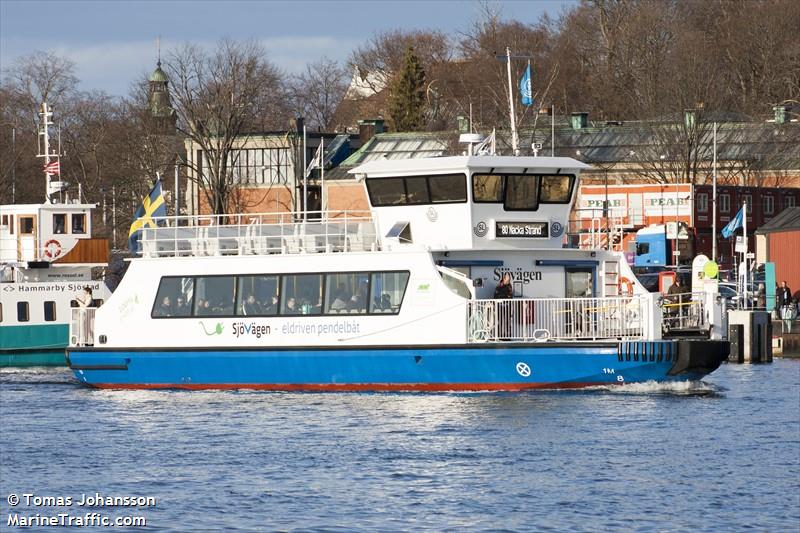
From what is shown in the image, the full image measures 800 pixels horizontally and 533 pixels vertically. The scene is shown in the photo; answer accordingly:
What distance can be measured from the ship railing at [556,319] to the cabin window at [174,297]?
7413mm

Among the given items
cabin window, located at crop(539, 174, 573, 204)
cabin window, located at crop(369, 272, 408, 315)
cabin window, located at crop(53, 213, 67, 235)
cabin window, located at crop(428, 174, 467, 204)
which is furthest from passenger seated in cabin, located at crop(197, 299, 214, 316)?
cabin window, located at crop(53, 213, 67, 235)

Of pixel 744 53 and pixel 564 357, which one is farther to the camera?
pixel 744 53

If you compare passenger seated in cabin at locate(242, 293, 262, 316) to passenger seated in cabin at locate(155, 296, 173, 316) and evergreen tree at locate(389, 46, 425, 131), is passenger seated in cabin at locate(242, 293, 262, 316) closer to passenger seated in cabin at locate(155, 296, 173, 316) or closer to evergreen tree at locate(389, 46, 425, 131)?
passenger seated in cabin at locate(155, 296, 173, 316)

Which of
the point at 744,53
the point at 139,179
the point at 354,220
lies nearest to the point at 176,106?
the point at 139,179

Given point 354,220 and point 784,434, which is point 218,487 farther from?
point 354,220

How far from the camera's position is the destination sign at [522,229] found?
121 ft

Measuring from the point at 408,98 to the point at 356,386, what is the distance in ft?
279

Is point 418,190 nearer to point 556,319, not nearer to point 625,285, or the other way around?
point 556,319

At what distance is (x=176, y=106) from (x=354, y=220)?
60.3 m

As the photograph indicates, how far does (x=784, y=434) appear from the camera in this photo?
30.3 m

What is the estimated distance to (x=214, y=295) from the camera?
3859 cm

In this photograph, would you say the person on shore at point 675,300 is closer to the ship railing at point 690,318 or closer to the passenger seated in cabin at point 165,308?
the ship railing at point 690,318

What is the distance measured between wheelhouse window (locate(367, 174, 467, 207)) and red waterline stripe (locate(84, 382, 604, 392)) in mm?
4252

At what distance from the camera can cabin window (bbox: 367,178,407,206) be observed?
3762cm
